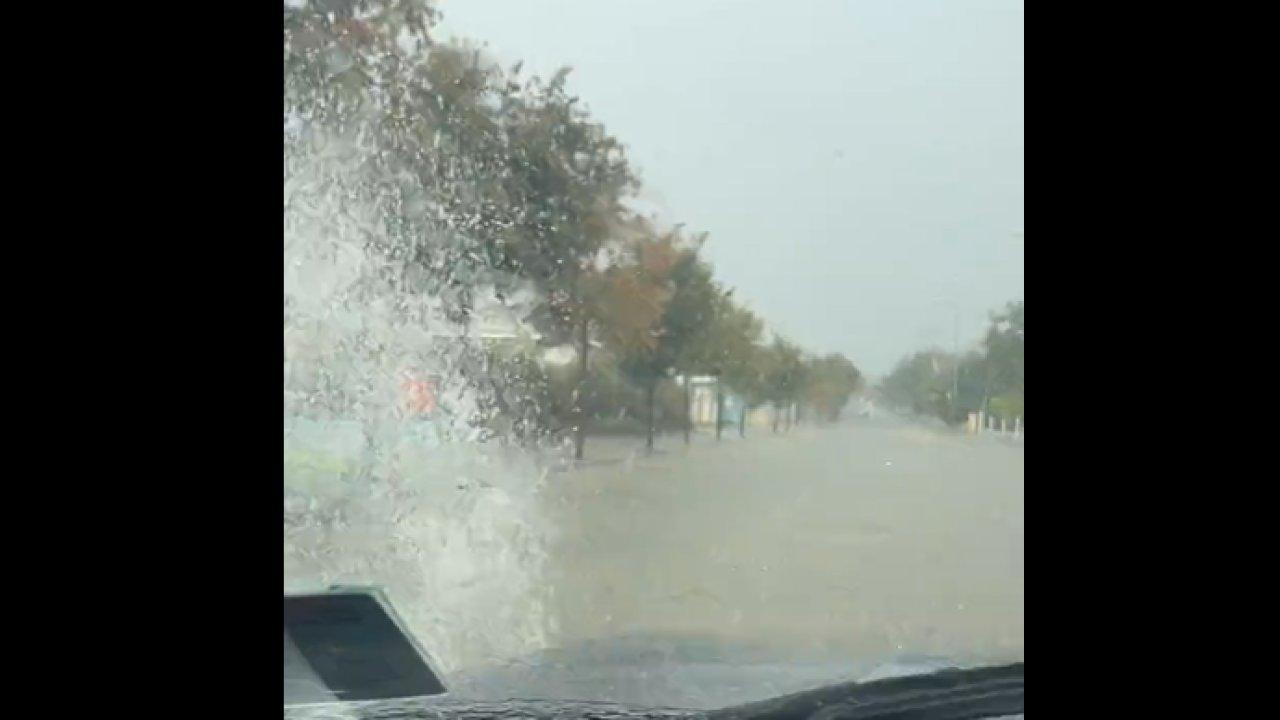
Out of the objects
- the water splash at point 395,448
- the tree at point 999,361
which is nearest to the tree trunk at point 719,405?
the water splash at point 395,448

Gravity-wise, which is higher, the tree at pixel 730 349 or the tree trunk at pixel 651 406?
the tree at pixel 730 349

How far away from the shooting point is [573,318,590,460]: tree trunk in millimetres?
2258

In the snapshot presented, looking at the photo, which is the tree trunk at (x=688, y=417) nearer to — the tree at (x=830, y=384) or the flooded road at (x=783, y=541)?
the flooded road at (x=783, y=541)

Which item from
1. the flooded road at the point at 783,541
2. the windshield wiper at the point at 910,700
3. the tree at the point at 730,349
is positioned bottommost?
the windshield wiper at the point at 910,700

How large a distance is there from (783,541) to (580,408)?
0.55 metres

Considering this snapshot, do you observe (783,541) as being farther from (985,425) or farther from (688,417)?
(985,425)

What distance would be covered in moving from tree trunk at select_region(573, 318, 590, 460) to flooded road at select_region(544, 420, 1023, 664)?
0.15 feet

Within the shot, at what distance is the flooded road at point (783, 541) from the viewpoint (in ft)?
7.32

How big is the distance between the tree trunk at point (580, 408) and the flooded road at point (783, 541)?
0.05m

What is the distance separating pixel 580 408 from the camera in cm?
226

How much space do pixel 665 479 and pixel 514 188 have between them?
71 cm

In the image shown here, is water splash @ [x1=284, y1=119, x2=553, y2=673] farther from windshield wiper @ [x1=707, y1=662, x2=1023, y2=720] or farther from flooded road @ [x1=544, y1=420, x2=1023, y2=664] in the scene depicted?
windshield wiper @ [x1=707, y1=662, x2=1023, y2=720]

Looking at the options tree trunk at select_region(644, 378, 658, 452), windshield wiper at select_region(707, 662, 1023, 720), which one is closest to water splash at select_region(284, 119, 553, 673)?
tree trunk at select_region(644, 378, 658, 452)
